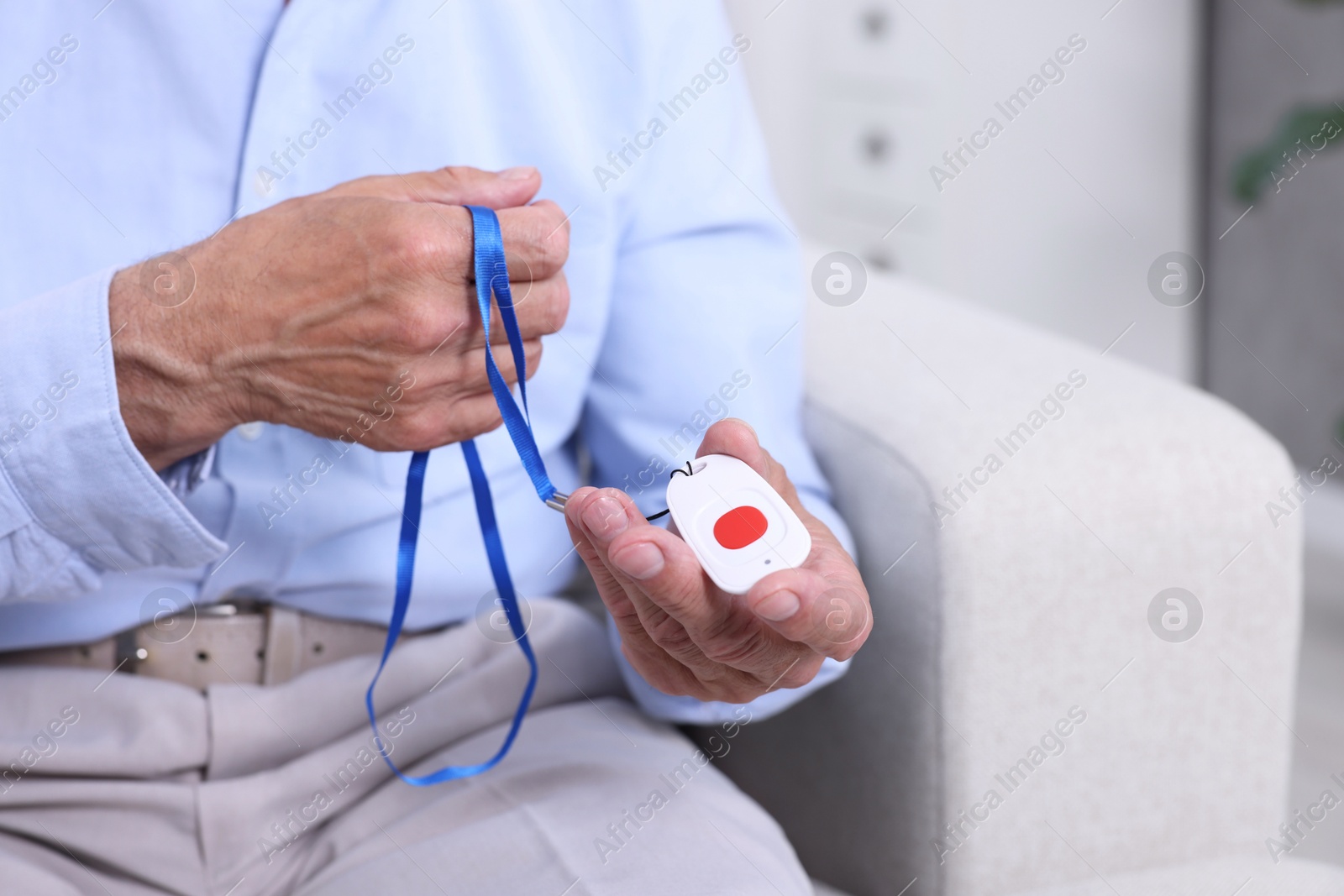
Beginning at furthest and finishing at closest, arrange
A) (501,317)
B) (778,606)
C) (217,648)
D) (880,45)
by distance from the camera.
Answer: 1. (880,45)
2. (217,648)
3. (501,317)
4. (778,606)

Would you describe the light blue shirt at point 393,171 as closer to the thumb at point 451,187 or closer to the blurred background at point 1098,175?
the thumb at point 451,187

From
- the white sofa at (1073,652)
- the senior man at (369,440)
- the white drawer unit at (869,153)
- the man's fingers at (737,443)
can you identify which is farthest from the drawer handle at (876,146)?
the man's fingers at (737,443)

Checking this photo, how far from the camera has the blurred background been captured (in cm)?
183

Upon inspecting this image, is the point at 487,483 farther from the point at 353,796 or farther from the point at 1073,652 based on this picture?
the point at 1073,652

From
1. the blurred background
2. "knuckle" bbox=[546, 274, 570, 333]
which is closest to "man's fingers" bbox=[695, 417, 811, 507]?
"knuckle" bbox=[546, 274, 570, 333]

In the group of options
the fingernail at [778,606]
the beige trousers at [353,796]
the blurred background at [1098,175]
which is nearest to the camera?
the fingernail at [778,606]

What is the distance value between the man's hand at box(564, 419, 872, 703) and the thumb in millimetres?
173

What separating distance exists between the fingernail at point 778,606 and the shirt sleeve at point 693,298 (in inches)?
10.2

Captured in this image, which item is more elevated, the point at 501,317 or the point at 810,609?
the point at 501,317

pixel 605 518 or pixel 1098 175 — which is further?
pixel 1098 175

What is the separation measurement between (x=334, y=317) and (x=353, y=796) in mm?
292

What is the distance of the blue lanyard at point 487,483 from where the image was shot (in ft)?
1.72

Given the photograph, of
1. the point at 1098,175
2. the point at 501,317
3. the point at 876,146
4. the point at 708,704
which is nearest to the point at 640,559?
the point at 501,317

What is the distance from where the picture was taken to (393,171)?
70 cm
